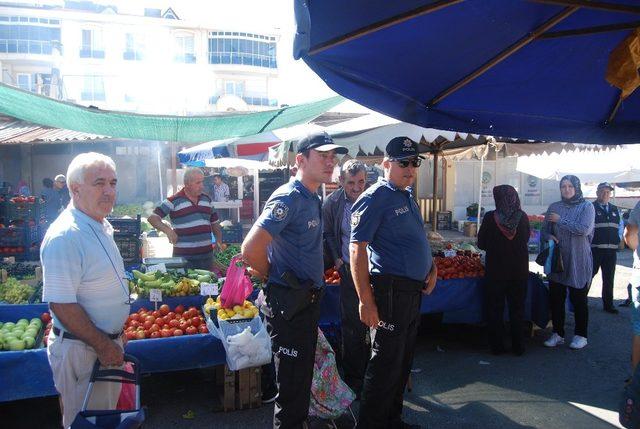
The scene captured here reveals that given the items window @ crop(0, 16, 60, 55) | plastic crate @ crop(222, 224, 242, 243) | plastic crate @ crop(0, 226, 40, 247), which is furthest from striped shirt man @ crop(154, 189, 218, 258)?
window @ crop(0, 16, 60, 55)

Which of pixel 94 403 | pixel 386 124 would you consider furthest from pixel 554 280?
pixel 94 403

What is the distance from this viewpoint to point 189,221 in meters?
5.77

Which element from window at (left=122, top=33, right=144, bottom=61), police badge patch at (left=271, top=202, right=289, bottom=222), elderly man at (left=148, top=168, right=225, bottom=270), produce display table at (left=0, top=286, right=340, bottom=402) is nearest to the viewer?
police badge patch at (left=271, top=202, right=289, bottom=222)

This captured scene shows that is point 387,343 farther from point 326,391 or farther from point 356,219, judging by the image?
point 356,219

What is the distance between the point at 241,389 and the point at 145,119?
3314 millimetres

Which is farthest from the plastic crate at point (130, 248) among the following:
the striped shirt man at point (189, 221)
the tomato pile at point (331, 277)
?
the tomato pile at point (331, 277)

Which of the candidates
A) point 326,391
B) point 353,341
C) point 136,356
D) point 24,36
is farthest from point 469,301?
point 24,36

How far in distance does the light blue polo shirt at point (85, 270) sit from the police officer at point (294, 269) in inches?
29.4

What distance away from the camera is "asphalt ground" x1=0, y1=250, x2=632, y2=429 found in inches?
159

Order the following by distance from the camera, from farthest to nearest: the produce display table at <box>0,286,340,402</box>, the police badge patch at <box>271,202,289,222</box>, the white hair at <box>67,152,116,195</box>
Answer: the produce display table at <box>0,286,340,402</box> < the police badge patch at <box>271,202,289,222</box> < the white hair at <box>67,152,116,195</box>

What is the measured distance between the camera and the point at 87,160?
104 inches

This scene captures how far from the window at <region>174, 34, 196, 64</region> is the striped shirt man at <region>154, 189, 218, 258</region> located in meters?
44.7

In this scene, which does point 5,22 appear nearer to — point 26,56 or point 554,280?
point 26,56

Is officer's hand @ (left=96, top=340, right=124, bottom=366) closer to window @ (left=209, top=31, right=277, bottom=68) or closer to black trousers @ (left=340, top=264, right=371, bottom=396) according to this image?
black trousers @ (left=340, top=264, right=371, bottom=396)
